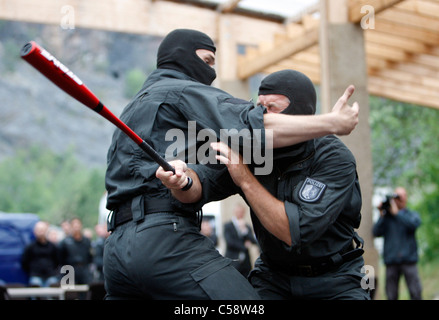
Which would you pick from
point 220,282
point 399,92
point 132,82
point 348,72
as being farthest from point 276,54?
point 132,82

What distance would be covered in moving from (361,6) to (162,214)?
6.78 meters

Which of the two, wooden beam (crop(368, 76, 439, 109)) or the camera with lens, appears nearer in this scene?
the camera with lens

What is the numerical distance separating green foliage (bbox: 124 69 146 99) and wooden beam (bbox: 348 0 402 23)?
80.8 metres

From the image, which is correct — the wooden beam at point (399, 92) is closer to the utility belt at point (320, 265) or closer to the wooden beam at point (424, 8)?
the wooden beam at point (424, 8)

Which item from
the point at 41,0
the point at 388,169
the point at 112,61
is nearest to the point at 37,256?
the point at 41,0

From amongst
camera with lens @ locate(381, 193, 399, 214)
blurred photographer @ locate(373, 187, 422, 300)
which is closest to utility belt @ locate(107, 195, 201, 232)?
blurred photographer @ locate(373, 187, 422, 300)

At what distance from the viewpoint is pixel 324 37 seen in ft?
30.6

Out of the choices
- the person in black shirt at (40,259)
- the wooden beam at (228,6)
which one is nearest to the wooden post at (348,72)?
the wooden beam at (228,6)

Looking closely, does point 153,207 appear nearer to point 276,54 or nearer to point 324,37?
point 324,37

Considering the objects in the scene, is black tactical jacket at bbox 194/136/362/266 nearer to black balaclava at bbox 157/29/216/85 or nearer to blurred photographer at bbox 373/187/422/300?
black balaclava at bbox 157/29/216/85

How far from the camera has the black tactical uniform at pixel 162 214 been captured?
9.93 ft

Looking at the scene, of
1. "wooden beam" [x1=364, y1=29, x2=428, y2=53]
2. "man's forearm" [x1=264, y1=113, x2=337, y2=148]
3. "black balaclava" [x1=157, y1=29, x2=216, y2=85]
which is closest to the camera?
"man's forearm" [x1=264, y1=113, x2=337, y2=148]

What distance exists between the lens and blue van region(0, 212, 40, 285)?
17.3 m

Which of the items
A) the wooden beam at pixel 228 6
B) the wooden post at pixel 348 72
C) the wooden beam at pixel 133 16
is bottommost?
the wooden post at pixel 348 72
